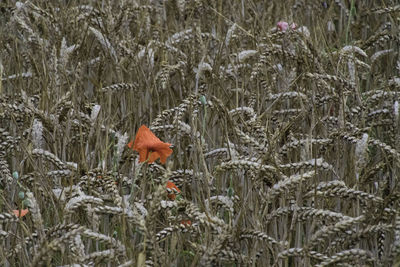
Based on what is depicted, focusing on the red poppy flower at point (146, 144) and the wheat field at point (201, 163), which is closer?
the wheat field at point (201, 163)

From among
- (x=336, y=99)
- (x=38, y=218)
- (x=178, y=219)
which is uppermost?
(x=336, y=99)

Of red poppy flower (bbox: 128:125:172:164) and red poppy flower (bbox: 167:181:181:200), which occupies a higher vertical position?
red poppy flower (bbox: 128:125:172:164)

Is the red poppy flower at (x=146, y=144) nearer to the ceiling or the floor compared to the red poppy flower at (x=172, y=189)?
nearer to the ceiling

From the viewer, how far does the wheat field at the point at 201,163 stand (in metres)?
1.35

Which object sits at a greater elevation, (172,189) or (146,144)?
(146,144)

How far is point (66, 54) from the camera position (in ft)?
7.33

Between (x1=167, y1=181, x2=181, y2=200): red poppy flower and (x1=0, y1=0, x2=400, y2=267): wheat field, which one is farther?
(x1=167, y1=181, x2=181, y2=200): red poppy flower

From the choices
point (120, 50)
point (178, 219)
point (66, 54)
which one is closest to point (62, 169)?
point (178, 219)

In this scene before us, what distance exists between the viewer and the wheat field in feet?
4.42

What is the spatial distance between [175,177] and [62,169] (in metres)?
0.28

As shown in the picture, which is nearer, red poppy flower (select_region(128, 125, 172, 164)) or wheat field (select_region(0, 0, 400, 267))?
wheat field (select_region(0, 0, 400, 267))

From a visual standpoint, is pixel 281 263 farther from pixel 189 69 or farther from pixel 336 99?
pixel 189 69

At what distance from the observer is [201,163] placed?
174 centimetres

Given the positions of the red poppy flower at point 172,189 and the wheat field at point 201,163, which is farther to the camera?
the red poppy flower at point 172,189
